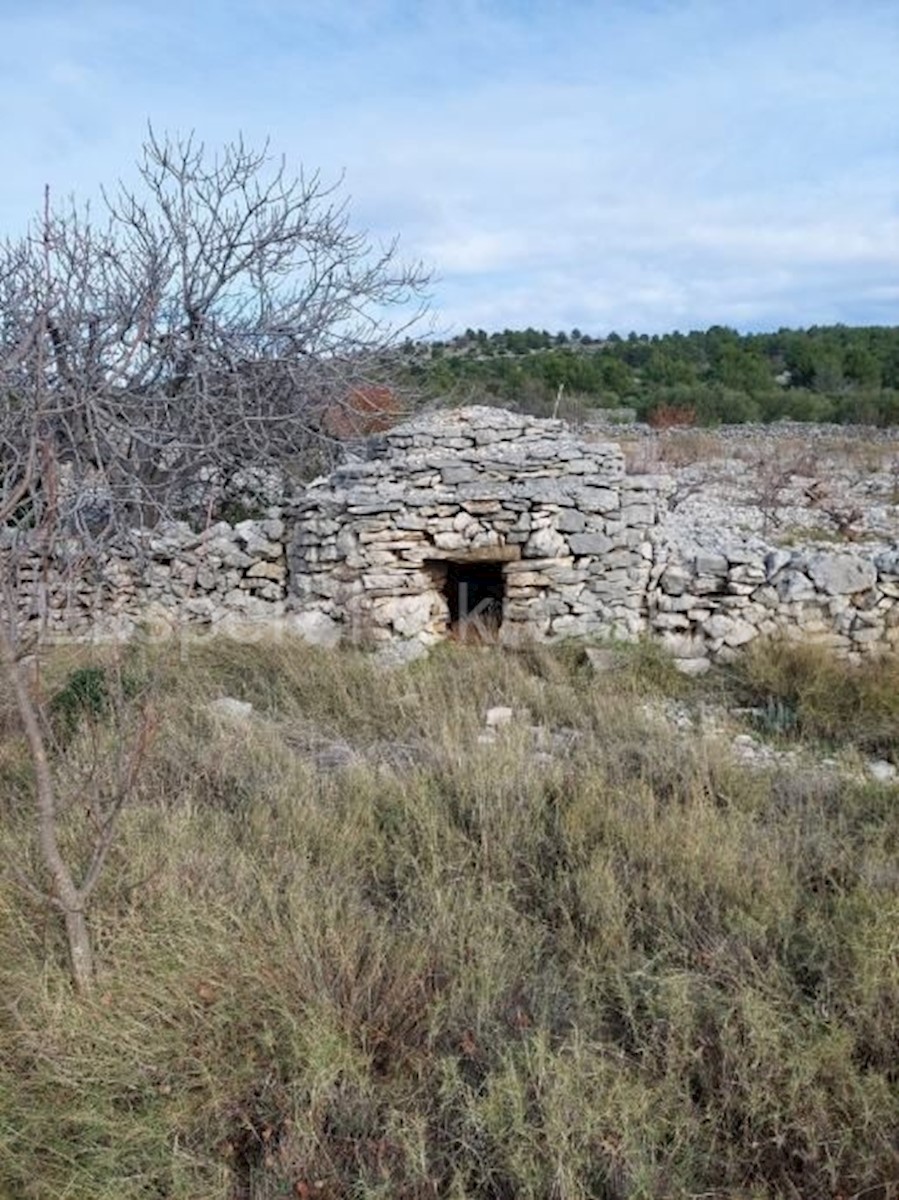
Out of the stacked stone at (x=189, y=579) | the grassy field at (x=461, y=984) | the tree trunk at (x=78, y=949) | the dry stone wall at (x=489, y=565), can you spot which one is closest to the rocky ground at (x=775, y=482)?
the dry stone wall at (x=489, y=565)

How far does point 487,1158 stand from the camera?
223 cm

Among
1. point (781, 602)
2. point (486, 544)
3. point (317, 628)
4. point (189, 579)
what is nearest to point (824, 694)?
point (781, 602)

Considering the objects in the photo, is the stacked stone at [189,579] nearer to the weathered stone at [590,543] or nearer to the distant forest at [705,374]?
the weathered stone at [590,543]

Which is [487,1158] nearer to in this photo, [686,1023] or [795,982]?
[686,1023]

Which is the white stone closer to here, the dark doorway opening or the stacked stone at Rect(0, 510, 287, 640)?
the stacked stone at Rect(0, 510, 287, 640)

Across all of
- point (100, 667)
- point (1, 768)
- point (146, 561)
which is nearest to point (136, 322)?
point (146, 561)

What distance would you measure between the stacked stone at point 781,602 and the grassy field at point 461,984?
261 centimetres

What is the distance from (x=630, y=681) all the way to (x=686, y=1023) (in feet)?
12.0

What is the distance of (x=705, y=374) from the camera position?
123ft

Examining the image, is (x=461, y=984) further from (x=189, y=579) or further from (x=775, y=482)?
(x=775, y=482)

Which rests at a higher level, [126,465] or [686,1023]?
[126,465]

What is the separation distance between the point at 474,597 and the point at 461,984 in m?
5.70

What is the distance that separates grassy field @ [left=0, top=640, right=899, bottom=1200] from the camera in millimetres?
2258

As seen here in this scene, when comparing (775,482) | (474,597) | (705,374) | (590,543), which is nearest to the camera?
(590,543)
